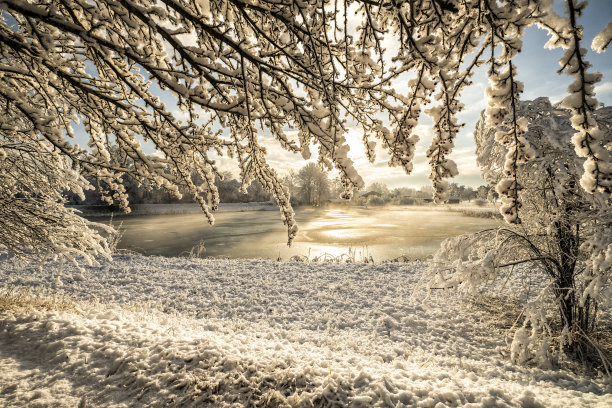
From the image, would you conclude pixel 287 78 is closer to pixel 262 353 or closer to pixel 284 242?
pixel 262 353

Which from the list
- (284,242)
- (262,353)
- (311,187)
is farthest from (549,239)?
(311,187)

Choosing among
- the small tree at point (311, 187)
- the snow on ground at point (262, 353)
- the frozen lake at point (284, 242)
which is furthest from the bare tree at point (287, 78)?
the small tree at point (311, 187)

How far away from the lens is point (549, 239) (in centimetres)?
371

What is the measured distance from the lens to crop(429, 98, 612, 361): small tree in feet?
9.85

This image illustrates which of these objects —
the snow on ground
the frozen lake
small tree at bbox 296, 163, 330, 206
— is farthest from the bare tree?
small tree at bbox 296, 163, 330, 206

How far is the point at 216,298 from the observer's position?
550 cm

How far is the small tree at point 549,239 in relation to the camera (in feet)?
9.85

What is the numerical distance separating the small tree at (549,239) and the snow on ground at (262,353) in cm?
62

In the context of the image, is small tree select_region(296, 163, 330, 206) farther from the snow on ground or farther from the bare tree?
the bare tree

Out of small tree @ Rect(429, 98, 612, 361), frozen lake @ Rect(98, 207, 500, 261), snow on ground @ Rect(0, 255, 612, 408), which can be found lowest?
frozen lake @ Rect(98, 207, 500, 261)

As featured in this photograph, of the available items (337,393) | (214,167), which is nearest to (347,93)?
(214,167)

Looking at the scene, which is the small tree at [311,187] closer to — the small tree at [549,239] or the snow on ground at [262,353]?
the snow on ground at [262,353]

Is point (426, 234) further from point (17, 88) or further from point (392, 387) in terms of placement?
point (17, 88)

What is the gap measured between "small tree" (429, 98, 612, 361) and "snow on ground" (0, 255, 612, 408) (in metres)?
0.62
